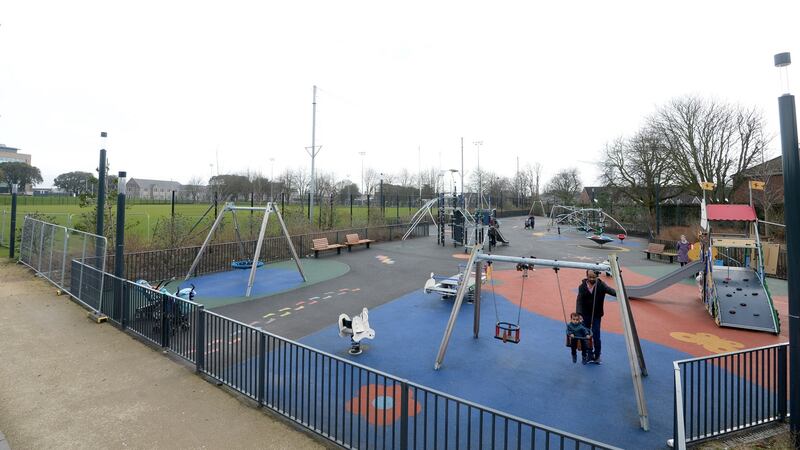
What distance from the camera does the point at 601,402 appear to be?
18.6ft

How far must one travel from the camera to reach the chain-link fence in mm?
9188

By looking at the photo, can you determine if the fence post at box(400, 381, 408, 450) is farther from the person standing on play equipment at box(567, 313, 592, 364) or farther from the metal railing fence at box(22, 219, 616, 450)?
the person standing on play equipment at box(567, 313, 592, 364)

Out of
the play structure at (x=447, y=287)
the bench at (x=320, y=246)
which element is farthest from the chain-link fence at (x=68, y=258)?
the bench at (x=320, y=246)

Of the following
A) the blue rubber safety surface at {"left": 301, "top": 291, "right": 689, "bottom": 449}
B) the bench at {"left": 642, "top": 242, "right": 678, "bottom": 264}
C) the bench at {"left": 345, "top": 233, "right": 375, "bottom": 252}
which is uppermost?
the bench at {"left": 345, "top": 233, "right": 375, "bottom": 252}

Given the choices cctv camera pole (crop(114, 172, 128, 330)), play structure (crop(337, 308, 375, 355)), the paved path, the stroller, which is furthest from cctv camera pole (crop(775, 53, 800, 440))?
cctv camera pole (crop(114, 172, 128, 330))

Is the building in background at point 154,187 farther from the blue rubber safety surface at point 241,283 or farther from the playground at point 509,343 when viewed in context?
the playground at point 509,343

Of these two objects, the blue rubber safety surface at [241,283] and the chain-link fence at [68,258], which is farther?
the blue rubber safety surface at [241,283]

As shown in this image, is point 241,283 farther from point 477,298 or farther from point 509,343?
point 509,343

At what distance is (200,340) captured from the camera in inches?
245

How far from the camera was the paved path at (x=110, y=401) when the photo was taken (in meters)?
4.50

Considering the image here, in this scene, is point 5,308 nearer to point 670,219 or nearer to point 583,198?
point 670,219

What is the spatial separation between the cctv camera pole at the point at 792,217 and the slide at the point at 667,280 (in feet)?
21.3

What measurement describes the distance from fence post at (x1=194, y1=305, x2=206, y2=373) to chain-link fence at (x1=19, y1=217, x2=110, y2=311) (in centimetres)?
407

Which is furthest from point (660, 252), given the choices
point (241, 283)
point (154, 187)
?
point (154, 187)
